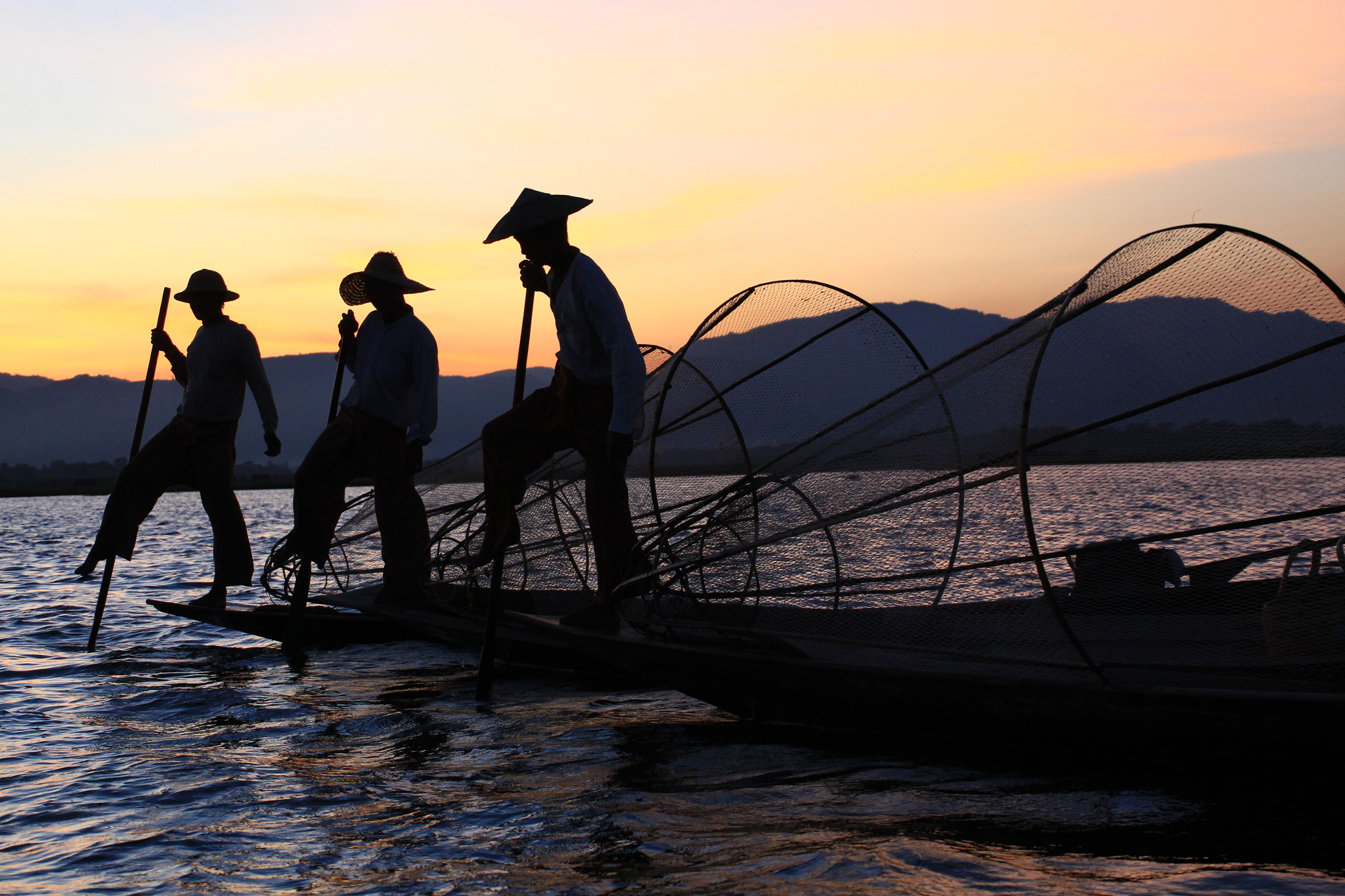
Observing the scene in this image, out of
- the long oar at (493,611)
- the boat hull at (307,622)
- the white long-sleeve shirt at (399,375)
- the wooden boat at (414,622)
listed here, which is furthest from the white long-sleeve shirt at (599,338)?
the boat hull at (307,622)

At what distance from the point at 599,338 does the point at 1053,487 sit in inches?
84.5

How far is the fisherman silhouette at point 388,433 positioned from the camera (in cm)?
695

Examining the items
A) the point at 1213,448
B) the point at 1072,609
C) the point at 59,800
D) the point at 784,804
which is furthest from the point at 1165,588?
the point at 59,800

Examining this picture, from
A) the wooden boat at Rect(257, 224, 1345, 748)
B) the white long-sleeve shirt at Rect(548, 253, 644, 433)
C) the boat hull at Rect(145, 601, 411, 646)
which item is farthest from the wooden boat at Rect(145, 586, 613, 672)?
the white long-sleeve shirt at Rect(548, 253, 644, 433)

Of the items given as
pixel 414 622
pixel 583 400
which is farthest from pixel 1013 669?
pixel 414 622

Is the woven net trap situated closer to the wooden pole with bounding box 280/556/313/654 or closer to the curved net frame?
the curved net frame

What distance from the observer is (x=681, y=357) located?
6.18 m

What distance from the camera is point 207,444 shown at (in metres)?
8.01

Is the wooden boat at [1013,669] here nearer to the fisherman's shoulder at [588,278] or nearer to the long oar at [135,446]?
the fisherman's shoulder at [588,278]

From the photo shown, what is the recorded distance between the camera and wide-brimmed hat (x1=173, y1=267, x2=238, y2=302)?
7926 millimetres

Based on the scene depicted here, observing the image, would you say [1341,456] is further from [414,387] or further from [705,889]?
[414,387]

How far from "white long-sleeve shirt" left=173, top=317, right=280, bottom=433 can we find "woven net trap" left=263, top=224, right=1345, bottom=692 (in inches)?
126

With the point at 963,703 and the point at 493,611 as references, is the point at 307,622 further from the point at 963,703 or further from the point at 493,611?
the point at 963,703

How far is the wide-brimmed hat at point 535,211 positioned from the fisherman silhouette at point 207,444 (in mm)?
3431
